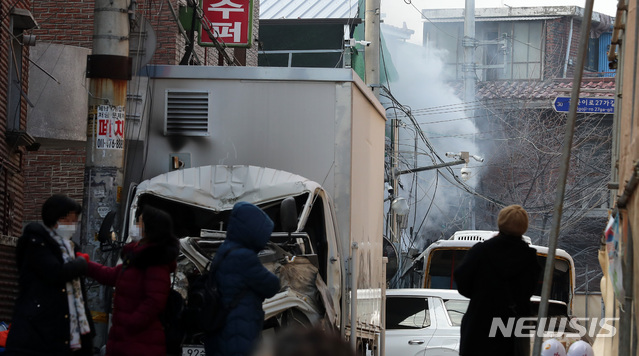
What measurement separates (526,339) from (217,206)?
3.77 m

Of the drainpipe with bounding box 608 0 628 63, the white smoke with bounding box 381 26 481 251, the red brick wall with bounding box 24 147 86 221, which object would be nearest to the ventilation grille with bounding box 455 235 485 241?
the red brick wall with bounding box 24 147 86 221

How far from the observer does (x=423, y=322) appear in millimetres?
13648

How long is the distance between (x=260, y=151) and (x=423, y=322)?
4329mm

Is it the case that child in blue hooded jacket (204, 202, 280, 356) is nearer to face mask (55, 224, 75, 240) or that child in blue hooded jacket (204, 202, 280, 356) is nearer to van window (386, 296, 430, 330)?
face mask (55, 224, 75, 240)

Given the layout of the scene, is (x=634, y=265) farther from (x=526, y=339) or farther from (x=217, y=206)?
(x=217, y=206)

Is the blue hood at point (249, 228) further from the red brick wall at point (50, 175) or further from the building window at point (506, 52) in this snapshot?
the building window at point (506, 52)

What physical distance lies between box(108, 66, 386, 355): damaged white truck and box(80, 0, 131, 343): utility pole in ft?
2.25

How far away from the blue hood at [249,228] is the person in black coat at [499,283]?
1.44 metres

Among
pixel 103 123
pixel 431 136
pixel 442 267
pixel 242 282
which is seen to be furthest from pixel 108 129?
pixel 431 136

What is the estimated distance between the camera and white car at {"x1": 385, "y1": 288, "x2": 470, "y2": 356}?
13141 mm

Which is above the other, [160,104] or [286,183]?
[160,104]

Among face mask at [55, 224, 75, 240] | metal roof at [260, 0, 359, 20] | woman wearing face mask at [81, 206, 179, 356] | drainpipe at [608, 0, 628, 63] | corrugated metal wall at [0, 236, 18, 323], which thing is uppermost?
metal roof at [260, 0, 359, 20]

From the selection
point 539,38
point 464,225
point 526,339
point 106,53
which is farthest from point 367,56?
point 539,38

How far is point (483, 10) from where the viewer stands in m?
42.0
